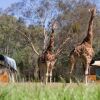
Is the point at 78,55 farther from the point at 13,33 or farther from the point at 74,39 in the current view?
the point at 13,33

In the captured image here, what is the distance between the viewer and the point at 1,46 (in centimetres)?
4956

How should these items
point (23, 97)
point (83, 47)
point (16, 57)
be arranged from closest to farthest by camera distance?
point (23, 97) → point (83, 47) → point (16, 57)

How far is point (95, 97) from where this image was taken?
12.4 ft

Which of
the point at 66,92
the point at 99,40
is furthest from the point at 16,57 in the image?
the point at 66,92

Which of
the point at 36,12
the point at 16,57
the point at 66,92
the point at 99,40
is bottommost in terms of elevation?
the point at 16,57

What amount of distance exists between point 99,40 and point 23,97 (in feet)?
121

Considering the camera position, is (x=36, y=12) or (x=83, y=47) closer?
(x=83, y=47)

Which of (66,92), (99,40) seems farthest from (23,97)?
(99,40)

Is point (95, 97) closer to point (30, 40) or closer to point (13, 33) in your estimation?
point (30, 40)

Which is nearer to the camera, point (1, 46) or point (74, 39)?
point (74, 39)

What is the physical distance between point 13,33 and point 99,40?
880 centimetres

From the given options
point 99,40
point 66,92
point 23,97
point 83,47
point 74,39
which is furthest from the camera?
point 99,40

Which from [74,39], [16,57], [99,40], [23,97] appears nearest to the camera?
[23,97]

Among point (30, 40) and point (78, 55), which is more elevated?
point (78, 55)
